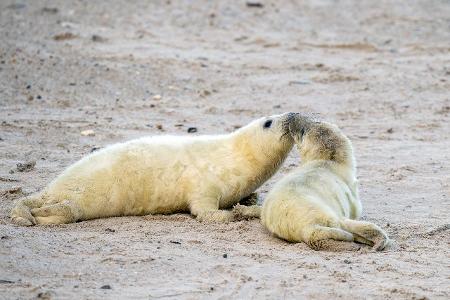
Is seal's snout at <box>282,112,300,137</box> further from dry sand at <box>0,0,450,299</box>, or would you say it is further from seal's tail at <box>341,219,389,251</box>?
seal's tail at <box>341,219,389,251</box>

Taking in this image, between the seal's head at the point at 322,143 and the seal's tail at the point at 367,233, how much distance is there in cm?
80

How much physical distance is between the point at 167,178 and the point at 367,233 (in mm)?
1665

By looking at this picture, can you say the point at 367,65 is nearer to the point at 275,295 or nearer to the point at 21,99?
the point at 21,99

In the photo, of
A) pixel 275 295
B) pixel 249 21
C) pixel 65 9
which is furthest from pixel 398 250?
pixel 65 9

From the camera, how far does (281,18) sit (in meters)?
14.6

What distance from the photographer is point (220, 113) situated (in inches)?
396

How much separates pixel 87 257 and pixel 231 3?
10.4 metres

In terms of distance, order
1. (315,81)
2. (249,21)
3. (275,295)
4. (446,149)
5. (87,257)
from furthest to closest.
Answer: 1. (249,21)
2. (315,81)
3. (446,149)
4. (87,257)
5. (275,295)

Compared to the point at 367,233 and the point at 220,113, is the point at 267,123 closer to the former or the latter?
A: the point at 367,233

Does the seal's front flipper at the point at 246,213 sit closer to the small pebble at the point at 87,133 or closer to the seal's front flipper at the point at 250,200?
the seal's front flipper at the point at 250,200

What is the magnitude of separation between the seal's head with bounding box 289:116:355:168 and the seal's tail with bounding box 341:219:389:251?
80cm

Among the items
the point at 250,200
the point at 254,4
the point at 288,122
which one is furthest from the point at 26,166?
the point at 254,4

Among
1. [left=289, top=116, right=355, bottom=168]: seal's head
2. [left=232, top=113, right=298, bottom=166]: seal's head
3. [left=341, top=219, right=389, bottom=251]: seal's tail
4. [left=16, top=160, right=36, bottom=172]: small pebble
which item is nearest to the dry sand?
[left=16, top=160, right=36, bottom=172]: small pebble

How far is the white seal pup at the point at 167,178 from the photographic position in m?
6.33
